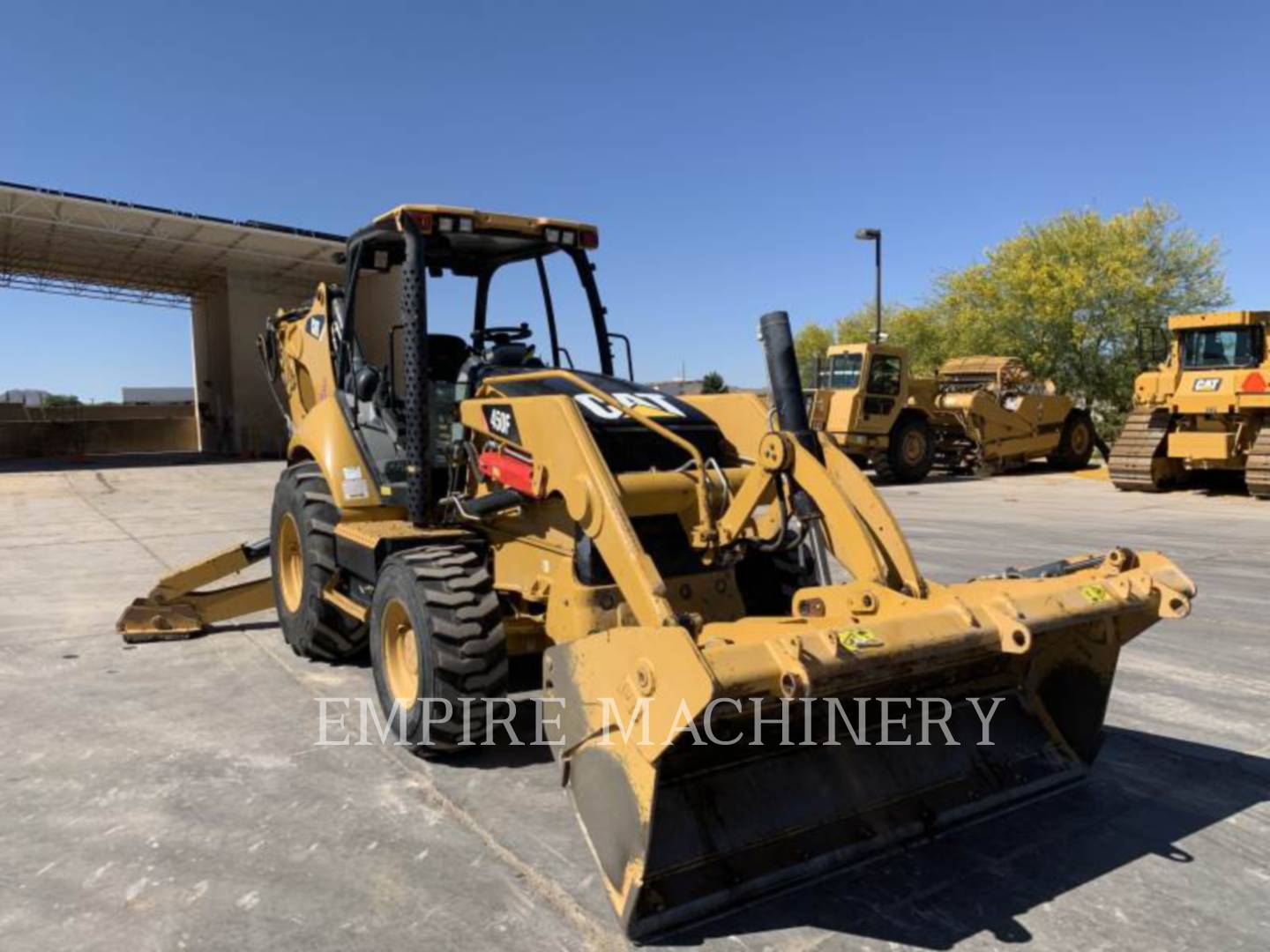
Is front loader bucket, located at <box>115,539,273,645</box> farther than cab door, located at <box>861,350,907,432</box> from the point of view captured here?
No

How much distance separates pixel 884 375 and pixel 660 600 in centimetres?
1701

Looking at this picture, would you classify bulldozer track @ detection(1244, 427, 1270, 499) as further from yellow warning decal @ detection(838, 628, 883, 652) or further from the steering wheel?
yellow warning decal @ detection(838, 628, 883, 652)

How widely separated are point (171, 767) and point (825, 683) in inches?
124

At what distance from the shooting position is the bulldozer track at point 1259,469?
50.6ft

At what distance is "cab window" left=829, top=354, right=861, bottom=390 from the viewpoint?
1928cm

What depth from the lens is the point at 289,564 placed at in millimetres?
6559

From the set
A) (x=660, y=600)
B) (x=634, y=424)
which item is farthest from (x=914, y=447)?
(x=660, y=600)

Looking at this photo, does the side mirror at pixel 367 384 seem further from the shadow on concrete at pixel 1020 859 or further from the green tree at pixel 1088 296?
the green tree at pixel 1088 296

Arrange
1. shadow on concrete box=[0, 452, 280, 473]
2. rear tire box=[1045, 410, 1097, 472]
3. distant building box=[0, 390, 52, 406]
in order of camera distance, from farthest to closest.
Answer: distant building box=[0, 390, 52, 406] → shadow on concrete box=[0, 452, 280, 473] → rear tire box=[1045, 410, 1097, 472]

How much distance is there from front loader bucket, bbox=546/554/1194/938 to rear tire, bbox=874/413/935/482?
16.2m

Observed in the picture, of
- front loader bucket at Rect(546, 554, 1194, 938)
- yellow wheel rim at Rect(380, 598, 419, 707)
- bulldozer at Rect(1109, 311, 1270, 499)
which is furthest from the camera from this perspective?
bulldozer at Rect(1109, 311, 1270, 499)

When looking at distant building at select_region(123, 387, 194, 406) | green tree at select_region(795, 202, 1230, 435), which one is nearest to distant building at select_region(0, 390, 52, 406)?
distant building at select_region(123, 387, 194, 406)

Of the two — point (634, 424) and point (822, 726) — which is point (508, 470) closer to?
point (634, 424)

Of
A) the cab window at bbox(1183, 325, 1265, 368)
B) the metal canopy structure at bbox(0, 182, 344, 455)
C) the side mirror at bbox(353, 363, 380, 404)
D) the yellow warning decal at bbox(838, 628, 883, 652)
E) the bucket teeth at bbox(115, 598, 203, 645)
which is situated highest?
the metal canopy structure at bbox(0, 182, 344, 455)
